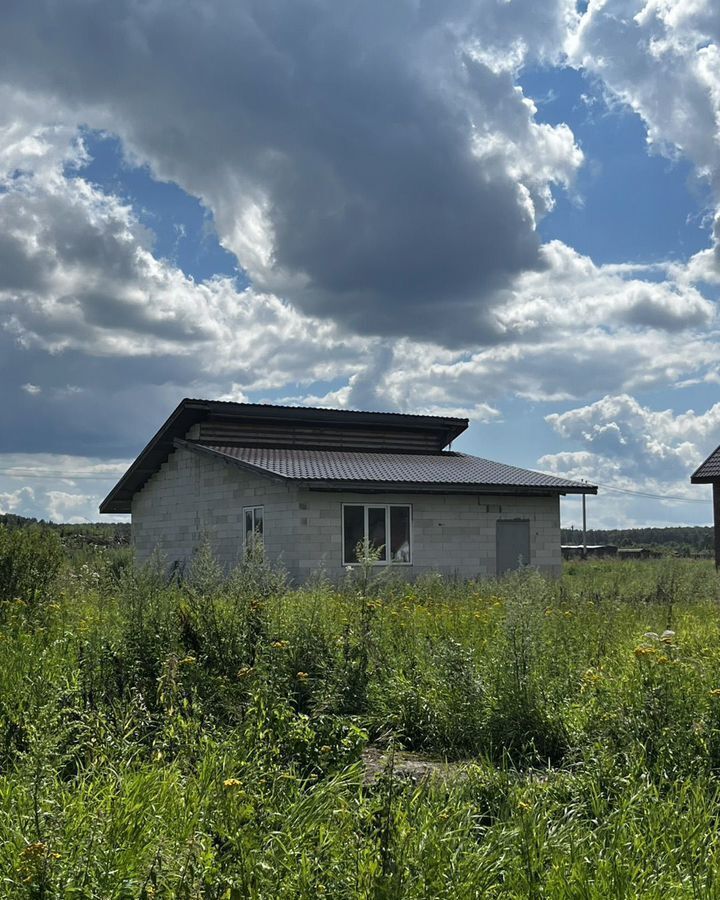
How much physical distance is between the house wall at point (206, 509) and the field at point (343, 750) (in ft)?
37.4

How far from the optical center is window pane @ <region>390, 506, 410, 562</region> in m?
23.3

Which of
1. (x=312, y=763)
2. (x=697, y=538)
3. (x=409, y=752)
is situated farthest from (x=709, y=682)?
(x=697, y=538)

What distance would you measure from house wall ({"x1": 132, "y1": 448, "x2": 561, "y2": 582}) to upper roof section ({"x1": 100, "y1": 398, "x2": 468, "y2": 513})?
0.73m

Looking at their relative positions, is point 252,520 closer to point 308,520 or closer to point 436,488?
point 308,520

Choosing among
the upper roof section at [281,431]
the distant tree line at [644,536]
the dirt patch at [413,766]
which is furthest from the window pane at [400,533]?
the distant tree line at [644,536]

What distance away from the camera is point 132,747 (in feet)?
19.1

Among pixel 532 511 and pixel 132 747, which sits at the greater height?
pixel 532 511

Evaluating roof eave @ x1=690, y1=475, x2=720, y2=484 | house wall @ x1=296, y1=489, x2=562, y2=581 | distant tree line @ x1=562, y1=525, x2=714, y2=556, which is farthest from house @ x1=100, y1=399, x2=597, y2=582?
distant tree line @ x1=562, y1=525, x2=714, y2=556

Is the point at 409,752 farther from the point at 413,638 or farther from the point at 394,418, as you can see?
the point at 394,418

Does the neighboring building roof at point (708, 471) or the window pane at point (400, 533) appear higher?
the neighboring building roof at point (708, 471)

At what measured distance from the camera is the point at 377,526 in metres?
23.1

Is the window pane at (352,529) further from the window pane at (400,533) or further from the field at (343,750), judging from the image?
the field at (343,750)

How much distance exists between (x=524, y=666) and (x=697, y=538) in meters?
79.3

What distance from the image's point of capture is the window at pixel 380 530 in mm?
22547
